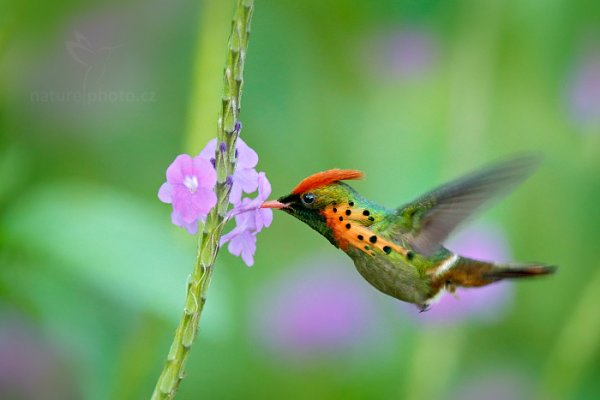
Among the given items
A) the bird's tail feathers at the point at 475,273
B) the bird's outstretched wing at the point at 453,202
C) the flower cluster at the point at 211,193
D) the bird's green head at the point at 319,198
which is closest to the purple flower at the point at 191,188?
the flower cluster at the point at 211,193

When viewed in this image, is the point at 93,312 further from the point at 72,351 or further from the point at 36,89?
the point at 36,89

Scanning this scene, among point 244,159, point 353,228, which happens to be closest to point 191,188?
point 244,159

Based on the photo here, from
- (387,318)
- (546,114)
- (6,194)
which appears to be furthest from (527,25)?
(6,194)

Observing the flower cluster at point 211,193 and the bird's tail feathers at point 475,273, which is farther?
the bird's tail feathers at point 475,273

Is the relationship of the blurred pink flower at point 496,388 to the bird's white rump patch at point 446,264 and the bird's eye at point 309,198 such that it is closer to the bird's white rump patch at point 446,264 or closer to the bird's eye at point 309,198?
the bird's white rump patch at point 446,264

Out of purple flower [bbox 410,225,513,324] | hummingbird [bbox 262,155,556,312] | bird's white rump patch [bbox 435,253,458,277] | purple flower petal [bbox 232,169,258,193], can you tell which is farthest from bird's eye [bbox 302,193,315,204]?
purple flower [bbox 410,225,513,324]

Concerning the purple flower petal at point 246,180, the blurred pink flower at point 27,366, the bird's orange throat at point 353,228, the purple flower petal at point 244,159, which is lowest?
the blurred pink flower at point 27,366
